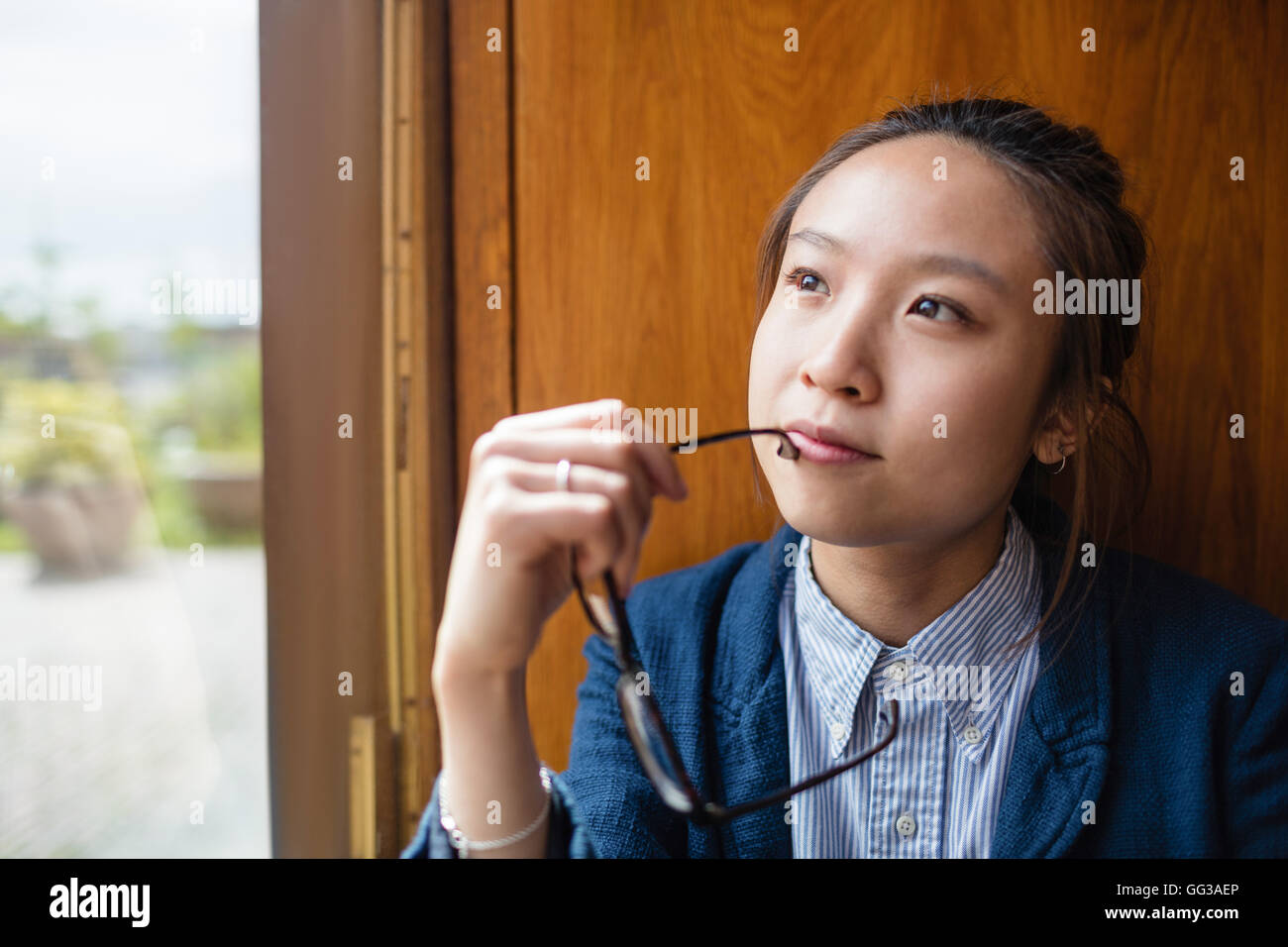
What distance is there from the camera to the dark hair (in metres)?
0.68

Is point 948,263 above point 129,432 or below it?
above

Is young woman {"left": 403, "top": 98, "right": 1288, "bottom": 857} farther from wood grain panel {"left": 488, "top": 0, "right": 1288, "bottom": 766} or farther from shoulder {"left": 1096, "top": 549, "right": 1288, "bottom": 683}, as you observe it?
wood grain panel {"left": 488, "top": 0, "right": 1288, "bottom": 766}

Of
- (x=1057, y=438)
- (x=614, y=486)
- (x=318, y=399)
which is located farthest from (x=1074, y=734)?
(x=318, y=399)

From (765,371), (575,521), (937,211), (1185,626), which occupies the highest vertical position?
(937,211)

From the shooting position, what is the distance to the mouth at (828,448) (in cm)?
63

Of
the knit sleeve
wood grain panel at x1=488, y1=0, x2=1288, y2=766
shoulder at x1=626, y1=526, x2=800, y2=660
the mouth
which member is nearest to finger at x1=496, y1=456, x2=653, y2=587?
the mouth

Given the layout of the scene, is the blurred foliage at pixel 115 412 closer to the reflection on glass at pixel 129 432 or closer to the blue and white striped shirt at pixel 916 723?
the reflection on glass at pixel 129 432

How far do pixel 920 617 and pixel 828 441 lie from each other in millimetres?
219

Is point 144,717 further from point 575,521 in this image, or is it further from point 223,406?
point 575,521

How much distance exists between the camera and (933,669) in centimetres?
73

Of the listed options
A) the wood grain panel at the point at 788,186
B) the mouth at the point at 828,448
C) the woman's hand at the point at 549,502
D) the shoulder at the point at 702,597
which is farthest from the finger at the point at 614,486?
the wood grain panel at the point at 788,186

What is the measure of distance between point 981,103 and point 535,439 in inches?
19.5

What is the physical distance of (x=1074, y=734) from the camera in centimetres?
69
